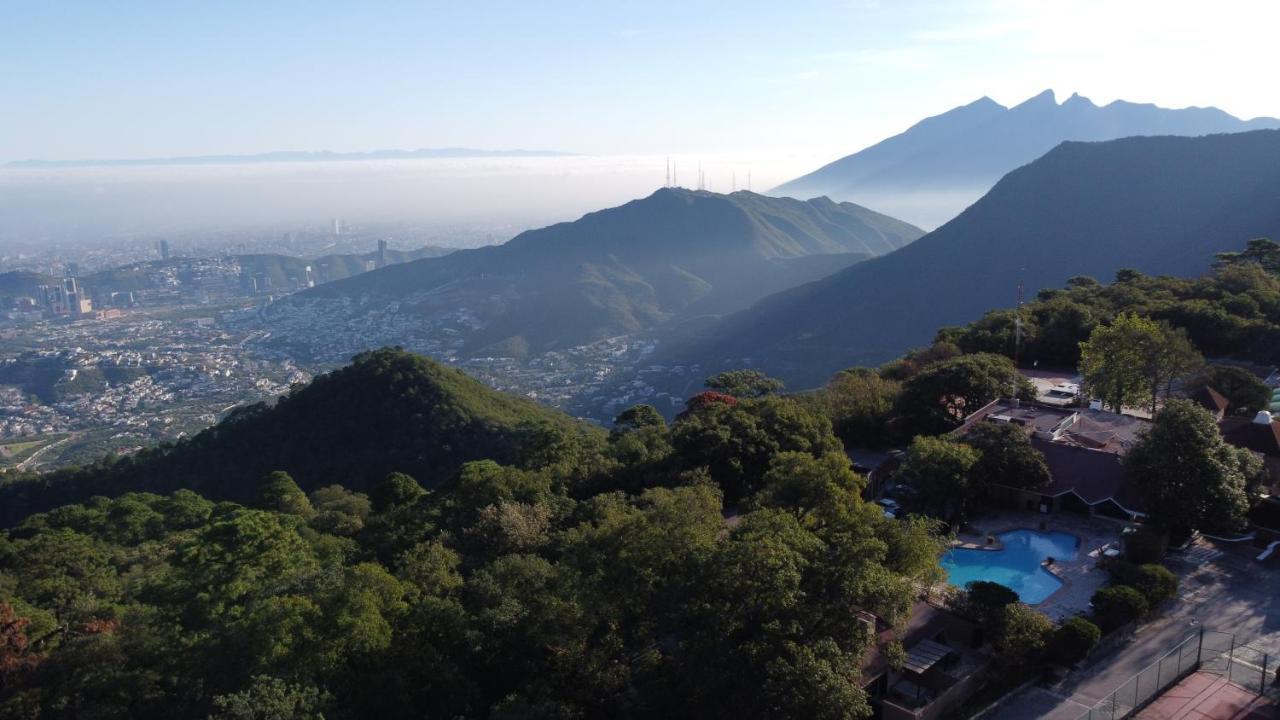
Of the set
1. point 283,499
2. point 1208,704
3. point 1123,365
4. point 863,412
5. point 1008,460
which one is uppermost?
point 1123,365

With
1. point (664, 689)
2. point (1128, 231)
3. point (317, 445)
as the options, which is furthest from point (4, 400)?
point (1128, 231)

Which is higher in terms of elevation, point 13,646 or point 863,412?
point 863,412

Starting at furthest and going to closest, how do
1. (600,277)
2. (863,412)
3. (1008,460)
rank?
(600,277), (863,412), (1008,460)

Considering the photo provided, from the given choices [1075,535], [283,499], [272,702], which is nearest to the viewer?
[272,702]

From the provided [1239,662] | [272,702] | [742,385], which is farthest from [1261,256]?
[272,702]

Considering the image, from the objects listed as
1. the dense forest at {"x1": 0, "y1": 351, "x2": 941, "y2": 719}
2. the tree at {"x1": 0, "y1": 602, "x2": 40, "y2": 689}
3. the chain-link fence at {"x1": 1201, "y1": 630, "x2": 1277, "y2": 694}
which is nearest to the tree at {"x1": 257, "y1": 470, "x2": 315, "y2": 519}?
the dense forest at {"x1": 0, "y1": 351, "x2": 941, "y2": 719}

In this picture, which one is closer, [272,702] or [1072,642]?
[272,702]

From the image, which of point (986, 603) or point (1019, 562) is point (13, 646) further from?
point (1019, 562)
